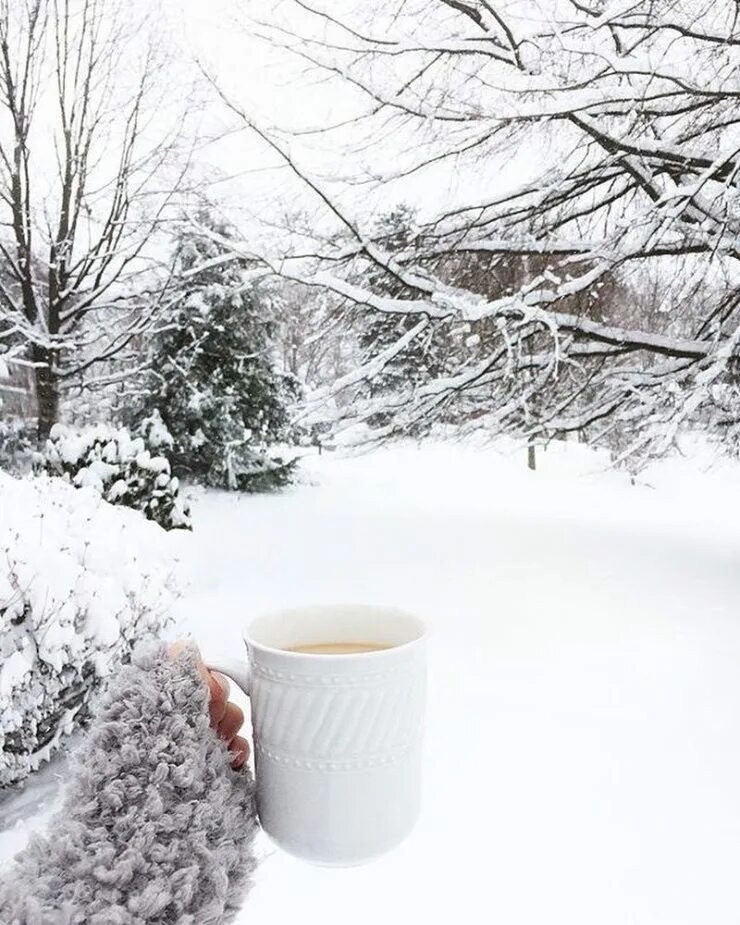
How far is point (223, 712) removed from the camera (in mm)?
464

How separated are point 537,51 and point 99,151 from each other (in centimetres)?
239

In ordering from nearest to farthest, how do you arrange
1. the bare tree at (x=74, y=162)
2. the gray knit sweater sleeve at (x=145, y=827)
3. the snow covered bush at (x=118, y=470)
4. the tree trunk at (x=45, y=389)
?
the gray knit sweater sleeve at (x=145, y=827), the snow covered bush at (x=118, y=470), the bare tree at (x=74, y=162), the tree trunk at (x=45, y=389)

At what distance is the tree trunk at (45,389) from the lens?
3953 millimetres

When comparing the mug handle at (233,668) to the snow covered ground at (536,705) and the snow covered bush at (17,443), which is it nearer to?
the snow covered ground at (536,705)

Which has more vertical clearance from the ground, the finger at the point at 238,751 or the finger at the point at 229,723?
the finger at the point at 229,723

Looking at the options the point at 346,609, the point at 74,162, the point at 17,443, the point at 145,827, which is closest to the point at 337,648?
the point at 346,609

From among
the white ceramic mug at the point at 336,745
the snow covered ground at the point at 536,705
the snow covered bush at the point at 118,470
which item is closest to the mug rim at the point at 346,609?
the white ceramic mug at the point at 336,745

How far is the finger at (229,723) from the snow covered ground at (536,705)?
76 mm

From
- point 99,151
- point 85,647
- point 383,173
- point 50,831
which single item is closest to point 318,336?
point 383,173

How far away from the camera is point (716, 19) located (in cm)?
269

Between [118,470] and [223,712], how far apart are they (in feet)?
9.41

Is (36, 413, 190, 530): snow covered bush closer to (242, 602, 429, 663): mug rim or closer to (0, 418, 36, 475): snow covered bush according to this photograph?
(0, 418, 36, 475): snow covered bush

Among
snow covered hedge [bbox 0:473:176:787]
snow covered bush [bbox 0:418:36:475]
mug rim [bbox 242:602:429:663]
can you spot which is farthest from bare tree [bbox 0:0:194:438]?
mug rim [bbox 242:602:429:663]

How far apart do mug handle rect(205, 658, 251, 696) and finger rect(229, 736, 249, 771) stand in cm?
4
